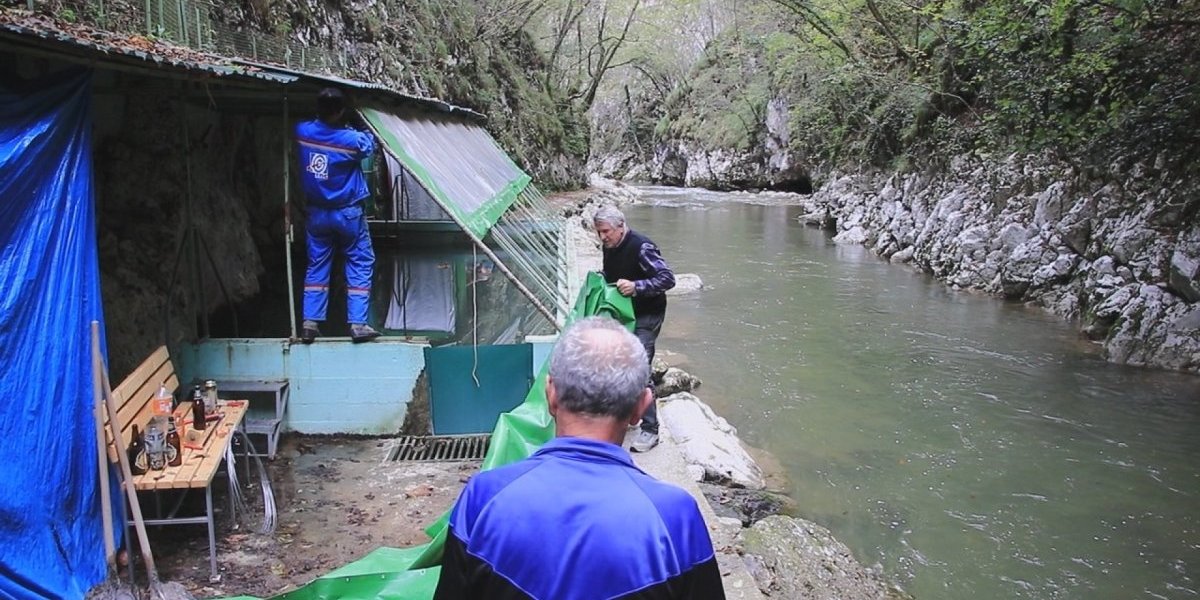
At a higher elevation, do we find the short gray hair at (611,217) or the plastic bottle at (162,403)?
the short gray hair at (611,217)

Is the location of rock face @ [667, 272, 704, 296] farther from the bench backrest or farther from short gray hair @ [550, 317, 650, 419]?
short gray hair @ [550, 317, 650, 419]

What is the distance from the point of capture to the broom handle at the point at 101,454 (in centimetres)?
359

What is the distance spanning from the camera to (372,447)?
574 cm

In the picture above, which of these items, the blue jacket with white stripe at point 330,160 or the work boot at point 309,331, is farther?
the work boot at point 309,331

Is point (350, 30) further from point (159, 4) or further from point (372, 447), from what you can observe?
point (372, 447)

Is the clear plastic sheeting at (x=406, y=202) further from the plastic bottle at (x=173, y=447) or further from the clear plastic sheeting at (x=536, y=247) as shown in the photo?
the plastic bottle at (x=173, y=447)

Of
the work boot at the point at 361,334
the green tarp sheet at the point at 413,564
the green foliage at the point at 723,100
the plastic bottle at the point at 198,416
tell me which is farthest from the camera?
the green foliage at the point at 723,100

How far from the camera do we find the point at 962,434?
8.09 meters

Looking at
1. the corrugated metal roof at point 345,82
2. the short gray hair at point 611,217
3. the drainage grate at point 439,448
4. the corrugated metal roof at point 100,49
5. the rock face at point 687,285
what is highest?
the corrugated metal roof at point 345,82

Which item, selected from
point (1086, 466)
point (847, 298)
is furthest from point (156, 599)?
point (847, 298)

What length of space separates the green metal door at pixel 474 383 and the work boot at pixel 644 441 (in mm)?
932

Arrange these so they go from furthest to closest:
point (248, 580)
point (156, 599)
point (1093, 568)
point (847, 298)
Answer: point (847, 298)
point (1093, 568)
point (248, 580)
point (156, 599)

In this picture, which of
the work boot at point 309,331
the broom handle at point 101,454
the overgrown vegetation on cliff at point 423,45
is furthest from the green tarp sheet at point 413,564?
the overgrown vegetation on cliff at point 423,45

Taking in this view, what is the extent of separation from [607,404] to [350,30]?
13.2m
